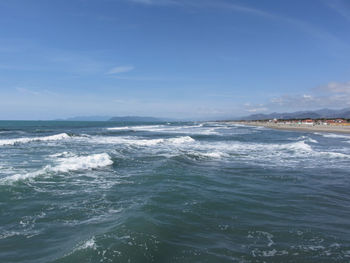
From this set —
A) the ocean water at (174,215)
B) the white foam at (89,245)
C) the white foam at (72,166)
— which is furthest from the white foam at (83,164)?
the white foam at (89,245)

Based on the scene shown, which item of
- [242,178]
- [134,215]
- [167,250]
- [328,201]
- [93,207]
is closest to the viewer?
[167,250]

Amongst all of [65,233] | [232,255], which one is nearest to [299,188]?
[232,255]

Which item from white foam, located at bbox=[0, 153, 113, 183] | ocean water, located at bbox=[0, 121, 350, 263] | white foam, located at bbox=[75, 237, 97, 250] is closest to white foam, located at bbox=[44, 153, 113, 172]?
white foam, located at bbox=[0, 153, 113, 183]

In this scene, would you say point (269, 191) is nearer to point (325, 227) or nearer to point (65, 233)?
point (325, 227)

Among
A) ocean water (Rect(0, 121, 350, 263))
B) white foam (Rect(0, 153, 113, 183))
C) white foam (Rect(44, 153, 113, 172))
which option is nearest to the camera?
ocean water (Rect(0, 121, 350, 263))

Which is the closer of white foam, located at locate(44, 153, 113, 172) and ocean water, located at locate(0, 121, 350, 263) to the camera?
ocean water, located at locate(0, 121, 350, 263)

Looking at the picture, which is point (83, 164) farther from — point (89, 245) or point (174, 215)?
point (89, 245)

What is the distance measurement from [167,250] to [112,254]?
1.07 m

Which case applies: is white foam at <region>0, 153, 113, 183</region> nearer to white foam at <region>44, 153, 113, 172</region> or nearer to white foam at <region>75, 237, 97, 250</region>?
white foam at <region>44, 153, 113, 172</region>

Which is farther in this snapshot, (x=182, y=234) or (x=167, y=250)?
(x=182, y=234)

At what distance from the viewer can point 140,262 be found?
4570 mm

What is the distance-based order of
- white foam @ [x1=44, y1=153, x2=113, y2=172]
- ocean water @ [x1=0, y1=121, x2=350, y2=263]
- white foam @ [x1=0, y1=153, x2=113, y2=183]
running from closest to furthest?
ocean water @ [x1=0, y1=121, x2=350, y2=263] → white foam @ [x1=0, y1=153, x2=113, y2=183] → white foam @ [x1=44, y1=153, x2=113, y2=172]

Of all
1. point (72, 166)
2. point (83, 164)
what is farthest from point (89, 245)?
point (83, 164)

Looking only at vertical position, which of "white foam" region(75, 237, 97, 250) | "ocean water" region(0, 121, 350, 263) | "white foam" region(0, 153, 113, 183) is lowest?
"ocean water" region(0, 121, 350, 263)
